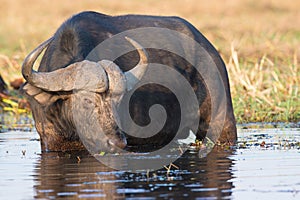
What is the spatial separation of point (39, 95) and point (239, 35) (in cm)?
1366

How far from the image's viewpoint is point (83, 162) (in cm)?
763

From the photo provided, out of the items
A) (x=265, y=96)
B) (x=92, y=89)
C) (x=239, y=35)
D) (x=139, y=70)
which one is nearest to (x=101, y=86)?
(x=92, y=89)

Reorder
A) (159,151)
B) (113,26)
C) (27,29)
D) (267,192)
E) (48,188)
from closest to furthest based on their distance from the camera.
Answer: (267,192) → (48,188) → (159,151) → (113,26) → (27,29)

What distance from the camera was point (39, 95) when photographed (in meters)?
8.12

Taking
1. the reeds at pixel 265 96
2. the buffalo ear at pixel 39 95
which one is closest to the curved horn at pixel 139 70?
the buffalo ear at pixel 39 95

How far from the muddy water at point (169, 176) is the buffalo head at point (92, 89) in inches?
10.7

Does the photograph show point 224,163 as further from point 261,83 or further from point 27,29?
point 27,29

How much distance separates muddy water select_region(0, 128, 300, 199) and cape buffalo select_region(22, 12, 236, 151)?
0.30 m

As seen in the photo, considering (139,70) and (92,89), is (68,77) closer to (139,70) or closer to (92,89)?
Result: (92,89)

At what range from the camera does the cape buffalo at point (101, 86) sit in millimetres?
7695

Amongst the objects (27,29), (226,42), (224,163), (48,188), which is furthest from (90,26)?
(27,29)

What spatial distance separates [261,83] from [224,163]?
17.1ft

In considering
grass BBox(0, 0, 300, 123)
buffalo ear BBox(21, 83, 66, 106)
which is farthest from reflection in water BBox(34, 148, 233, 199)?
grass BBox(0, 0, 300, 123)

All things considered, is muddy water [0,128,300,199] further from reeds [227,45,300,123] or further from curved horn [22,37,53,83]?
reeds [227,45,300,123]
